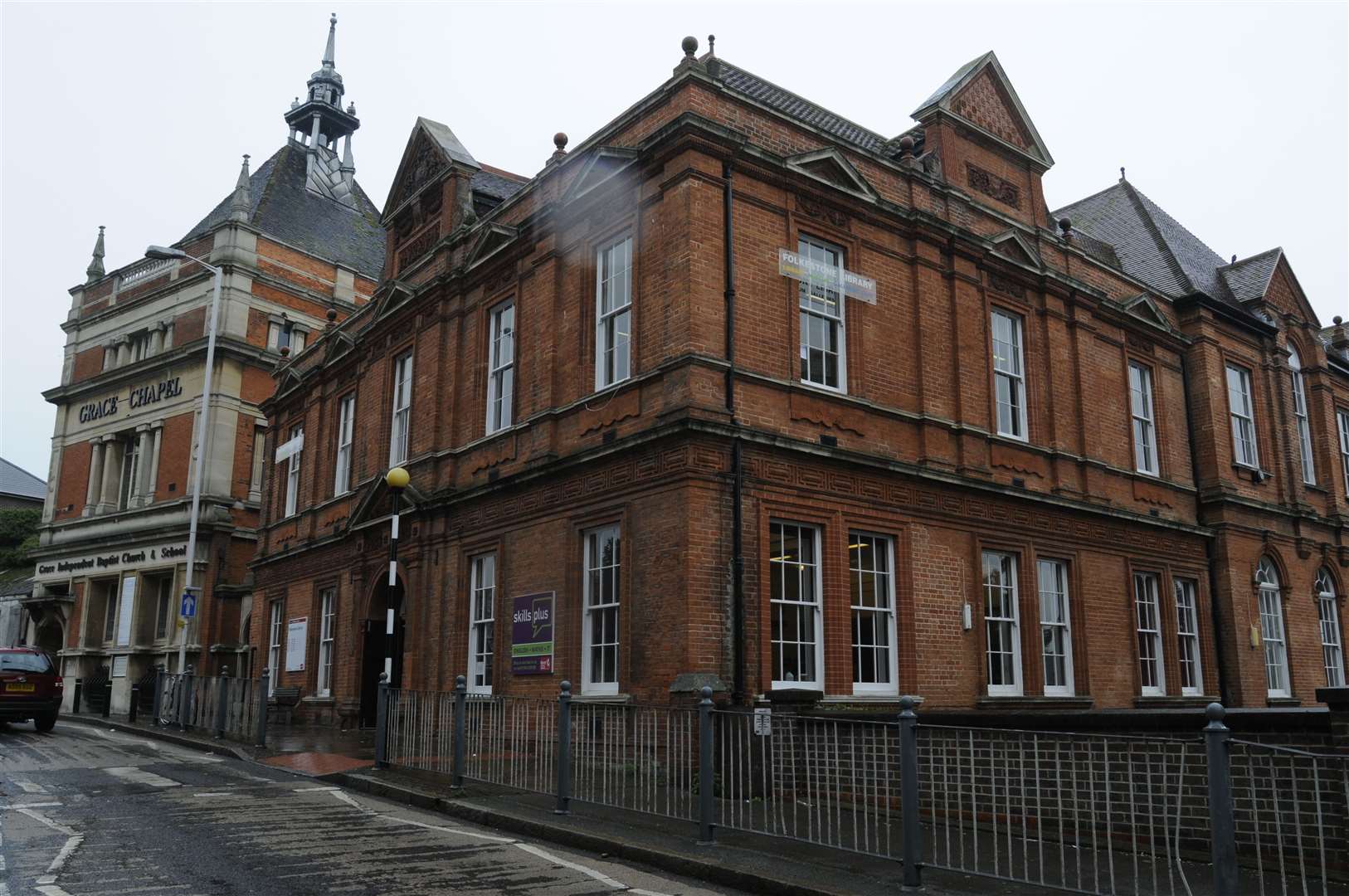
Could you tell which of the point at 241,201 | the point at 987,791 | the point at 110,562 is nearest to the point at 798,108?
the point at 987,791

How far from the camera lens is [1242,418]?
2347 centimetres

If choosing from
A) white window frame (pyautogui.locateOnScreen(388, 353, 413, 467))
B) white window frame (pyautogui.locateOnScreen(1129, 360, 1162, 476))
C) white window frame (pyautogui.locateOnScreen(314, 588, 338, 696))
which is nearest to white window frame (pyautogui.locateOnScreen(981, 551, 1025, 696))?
white window frame (pyautogui.locateOnScreen(1129, 360, 1162, 476))

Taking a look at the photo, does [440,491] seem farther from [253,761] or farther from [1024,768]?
[1024,768]

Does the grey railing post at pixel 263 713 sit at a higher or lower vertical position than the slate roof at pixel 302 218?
lower

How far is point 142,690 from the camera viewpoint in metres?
27.6

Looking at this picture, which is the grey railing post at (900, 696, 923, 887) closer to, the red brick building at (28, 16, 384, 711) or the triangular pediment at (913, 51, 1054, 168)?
the triangular pediment at (913, 51, 1054, 168)

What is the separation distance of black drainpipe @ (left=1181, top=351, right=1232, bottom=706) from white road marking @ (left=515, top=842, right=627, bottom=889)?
16.6 metres

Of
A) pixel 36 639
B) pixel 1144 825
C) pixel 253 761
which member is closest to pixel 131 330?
pixel 36 639

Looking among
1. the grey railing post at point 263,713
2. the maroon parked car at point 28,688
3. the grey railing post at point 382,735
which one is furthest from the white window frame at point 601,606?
the maroon parked car at point 28,688

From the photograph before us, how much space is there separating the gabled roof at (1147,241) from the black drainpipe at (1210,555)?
213 centimetres

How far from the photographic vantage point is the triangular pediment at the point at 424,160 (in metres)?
21.7

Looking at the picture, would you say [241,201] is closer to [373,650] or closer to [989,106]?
[373,650]

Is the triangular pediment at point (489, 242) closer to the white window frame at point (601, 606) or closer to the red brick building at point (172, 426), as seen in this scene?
the white window frame at point (601, 606)

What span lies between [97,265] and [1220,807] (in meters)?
46.7
